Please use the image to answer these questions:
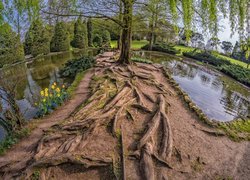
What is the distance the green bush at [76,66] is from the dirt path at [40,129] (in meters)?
3.67

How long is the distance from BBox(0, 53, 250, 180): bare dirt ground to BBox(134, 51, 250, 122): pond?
233cm

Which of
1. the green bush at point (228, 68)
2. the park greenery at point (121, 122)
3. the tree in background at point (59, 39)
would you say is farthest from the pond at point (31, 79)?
the green bush at point (228, 68)

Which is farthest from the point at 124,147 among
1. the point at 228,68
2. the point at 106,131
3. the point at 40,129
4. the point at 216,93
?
the point at 228,68

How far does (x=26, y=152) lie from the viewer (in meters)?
4.54

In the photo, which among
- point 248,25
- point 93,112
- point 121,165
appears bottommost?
point 121,165

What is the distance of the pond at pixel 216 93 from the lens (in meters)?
8.45

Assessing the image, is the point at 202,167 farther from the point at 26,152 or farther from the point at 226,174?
the point at 26,152

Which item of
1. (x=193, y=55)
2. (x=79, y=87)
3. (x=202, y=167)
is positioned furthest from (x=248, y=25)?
(x=193, y=55)

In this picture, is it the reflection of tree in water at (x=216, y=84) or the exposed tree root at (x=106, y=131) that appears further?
the reflection of tree in water at (x=216, y=84)

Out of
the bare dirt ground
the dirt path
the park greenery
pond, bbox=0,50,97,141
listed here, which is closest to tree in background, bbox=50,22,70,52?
pond, bbox=0,50,97,141

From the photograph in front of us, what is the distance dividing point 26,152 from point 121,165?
226cm

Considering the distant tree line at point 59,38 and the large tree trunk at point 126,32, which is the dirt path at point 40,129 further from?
the distant tree line at point 59,38

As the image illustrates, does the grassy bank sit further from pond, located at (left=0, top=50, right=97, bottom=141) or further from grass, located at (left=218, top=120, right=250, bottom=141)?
grass, located at (left=218, top=120, right=250, bottom=141)

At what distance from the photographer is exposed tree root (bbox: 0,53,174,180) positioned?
404cm
